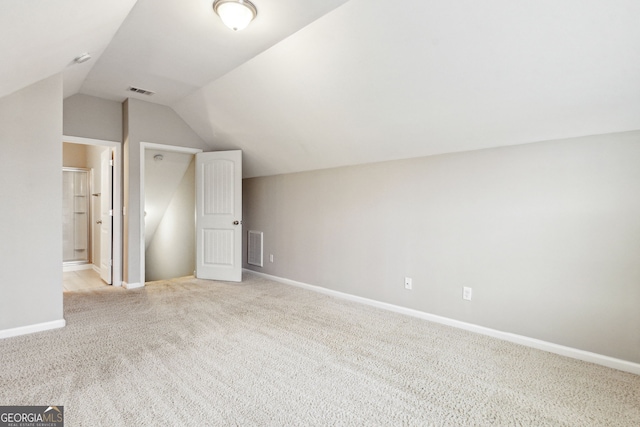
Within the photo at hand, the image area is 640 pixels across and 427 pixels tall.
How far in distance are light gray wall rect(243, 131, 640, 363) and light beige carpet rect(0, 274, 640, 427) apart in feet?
0.99

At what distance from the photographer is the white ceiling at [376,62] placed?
1.95 m

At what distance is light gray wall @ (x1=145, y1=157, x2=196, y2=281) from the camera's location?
6.25 m

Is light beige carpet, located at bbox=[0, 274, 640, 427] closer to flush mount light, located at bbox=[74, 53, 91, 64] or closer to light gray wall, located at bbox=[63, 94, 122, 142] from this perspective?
light gray wall, located at bbox=[63, 94, 122, 142]

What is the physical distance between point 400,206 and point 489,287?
1.16 metres

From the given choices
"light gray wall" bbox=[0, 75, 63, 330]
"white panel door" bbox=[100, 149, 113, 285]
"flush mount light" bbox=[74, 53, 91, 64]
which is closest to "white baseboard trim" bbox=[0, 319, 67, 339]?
"light gray wall" bbox=[0, 75, 63, 330]

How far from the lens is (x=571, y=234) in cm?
254

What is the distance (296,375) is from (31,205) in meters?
2.72

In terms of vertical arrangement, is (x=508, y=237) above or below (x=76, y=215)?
below

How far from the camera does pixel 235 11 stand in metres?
2.29

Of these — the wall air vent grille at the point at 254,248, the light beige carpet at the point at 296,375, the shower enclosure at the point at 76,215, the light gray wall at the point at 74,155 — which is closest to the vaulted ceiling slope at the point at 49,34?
the light beige carpet at the point at 296,375

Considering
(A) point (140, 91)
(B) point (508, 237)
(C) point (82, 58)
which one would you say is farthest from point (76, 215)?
(B) point (508, 237)

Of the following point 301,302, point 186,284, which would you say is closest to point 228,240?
point 186,284

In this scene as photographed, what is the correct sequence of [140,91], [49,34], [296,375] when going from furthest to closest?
[140,91] < [296,375] < [49,34]

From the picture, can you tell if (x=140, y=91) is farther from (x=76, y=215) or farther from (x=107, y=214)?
(x=76, y=215)
